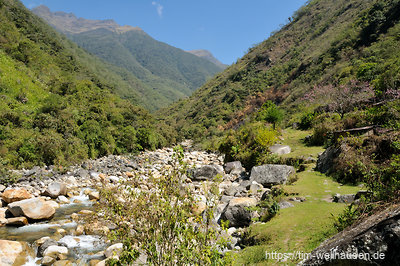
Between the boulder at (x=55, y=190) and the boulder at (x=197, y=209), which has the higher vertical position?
the boulder at (x=197, y=209)

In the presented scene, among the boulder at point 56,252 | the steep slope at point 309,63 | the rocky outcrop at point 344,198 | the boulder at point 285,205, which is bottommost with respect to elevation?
the boulder at point 56,252

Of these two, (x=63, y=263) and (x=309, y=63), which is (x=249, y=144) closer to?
(x=63, y=263)

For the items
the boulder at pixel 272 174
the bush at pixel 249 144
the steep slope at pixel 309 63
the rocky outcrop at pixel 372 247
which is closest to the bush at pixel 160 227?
the rocky outcrop at pixel 372 247

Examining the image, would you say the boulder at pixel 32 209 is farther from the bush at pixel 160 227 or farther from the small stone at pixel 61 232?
the bush at pixel 160 227

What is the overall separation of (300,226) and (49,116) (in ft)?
87.5

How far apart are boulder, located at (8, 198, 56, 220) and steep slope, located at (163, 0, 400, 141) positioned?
77.4ft

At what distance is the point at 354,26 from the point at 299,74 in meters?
12.6

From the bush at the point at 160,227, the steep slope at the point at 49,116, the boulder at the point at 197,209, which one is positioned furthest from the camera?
the steep slope at the point at 49,116

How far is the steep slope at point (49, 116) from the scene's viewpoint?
21087 millimetres

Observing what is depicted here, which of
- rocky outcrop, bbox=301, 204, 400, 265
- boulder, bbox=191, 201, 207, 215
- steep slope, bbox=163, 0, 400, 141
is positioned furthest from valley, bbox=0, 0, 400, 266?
steep slope, bbox=163, 0, 400, 141

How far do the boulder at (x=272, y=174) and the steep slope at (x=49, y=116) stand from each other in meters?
18.0

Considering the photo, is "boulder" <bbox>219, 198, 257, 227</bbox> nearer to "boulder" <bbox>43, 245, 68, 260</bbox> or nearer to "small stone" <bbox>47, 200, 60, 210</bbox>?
"boulder" <bbox>43, 245, 68, 260</bbox>

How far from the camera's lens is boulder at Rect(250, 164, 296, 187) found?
1317 centimetres

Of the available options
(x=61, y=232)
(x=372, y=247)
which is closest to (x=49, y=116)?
(x=61, y=232)
